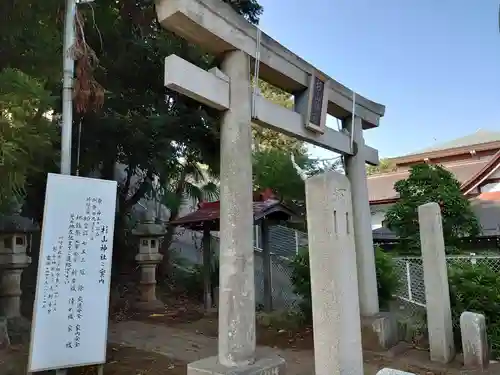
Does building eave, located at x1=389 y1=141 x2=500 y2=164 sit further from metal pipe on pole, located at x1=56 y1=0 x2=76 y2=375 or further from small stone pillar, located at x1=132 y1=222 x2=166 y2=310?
metal pipe on pole, located at x1=56 y1=0 x2=76 y2=375

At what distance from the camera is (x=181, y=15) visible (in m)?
3.94

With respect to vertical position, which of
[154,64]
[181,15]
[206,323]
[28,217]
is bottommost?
[206,323]

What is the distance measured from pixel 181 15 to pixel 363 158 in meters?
4.19

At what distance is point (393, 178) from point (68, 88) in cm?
1706

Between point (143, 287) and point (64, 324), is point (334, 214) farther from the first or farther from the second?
point (143, 287)

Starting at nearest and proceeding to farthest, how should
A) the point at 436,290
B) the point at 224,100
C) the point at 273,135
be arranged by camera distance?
the point at 224,100 → the point at 436,290 → the point at 273,135

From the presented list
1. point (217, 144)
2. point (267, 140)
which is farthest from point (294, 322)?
point (267, 140)

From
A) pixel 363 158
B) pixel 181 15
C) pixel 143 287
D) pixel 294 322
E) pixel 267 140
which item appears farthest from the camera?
pixel 267 140

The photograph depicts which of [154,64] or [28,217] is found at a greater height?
[154,64]

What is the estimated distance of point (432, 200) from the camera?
11.2 metres

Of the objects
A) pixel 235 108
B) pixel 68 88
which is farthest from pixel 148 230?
pixel 235 108

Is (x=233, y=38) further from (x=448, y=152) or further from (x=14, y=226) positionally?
(x=448, y=152)

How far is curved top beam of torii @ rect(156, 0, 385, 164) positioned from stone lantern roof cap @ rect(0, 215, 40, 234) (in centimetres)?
537

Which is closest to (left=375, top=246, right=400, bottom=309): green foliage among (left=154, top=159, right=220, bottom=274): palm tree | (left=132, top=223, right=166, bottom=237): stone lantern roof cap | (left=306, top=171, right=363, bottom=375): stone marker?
(left=306, top=171, right=363, bottom=375): stone marker
